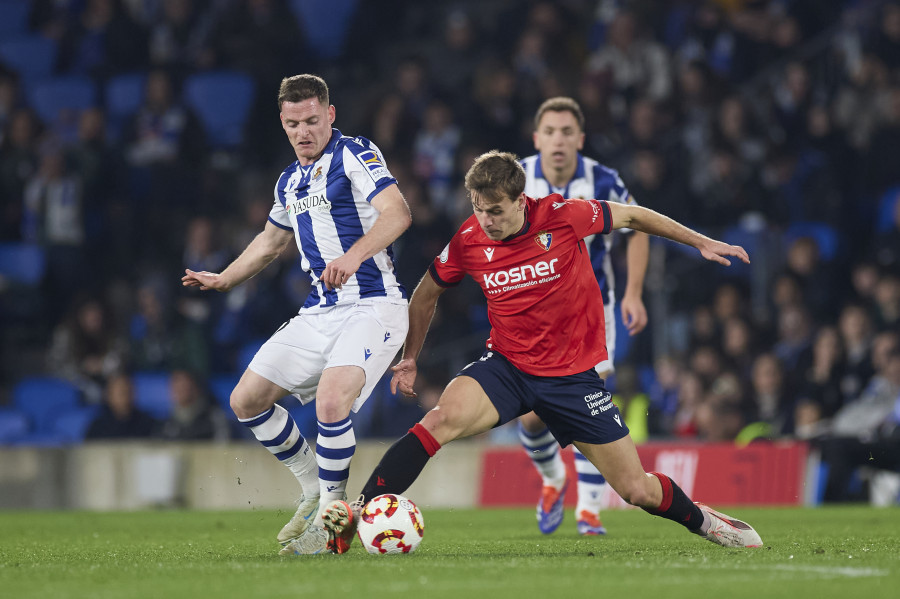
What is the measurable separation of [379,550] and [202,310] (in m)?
8.61

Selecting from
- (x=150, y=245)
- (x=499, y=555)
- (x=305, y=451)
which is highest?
(x=150, y=245)

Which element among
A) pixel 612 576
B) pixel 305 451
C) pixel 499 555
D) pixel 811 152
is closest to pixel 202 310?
pixel 811 152

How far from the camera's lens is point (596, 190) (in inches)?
315

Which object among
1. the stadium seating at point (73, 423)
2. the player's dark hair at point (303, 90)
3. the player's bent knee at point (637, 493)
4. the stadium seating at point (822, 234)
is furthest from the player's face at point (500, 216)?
the stadium seating at point (73, 423)

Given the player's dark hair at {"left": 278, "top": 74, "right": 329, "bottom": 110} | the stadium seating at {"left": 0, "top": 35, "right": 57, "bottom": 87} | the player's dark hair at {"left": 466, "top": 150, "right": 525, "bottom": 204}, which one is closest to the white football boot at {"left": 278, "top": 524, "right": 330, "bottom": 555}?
the player's dark hair at {"left": 466, "top": 150, "right": 525, "bottom": 204}

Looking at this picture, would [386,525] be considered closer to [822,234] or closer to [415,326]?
[415,326]

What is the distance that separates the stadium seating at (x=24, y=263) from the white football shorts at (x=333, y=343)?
9.36 m

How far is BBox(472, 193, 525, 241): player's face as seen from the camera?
6.07 metres

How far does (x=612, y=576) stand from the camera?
524 centimetres

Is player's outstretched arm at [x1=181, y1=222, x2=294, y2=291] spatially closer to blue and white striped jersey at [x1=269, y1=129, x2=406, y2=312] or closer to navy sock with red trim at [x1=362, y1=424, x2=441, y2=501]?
blue and white striped jersey at [x1=269, y1=129, x2=406, y2=312]

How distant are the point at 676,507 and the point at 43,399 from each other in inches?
408

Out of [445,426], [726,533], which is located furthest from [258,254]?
[726,533]

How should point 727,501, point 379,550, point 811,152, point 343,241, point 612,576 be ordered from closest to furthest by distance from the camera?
point 612,576 < point 379,550 < point 343,241 < point 727,501 < point 811,152

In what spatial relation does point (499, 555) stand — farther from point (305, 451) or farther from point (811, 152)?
point (811, 152)
